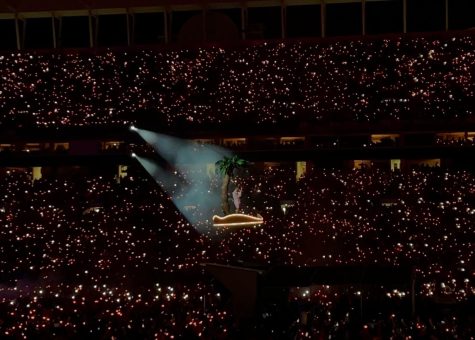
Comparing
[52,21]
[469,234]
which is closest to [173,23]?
[52,21]

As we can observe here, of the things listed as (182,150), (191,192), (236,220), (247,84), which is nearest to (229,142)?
(182,150)

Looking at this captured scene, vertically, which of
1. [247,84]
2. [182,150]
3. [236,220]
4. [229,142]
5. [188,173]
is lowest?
[236,220]

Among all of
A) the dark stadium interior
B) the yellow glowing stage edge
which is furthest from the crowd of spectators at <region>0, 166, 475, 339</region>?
the yellow glowing stage edge

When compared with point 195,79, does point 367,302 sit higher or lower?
lower

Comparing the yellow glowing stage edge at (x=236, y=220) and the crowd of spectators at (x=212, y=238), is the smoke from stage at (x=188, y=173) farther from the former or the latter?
the yellow glowing stage edge at (x=236, y=220)

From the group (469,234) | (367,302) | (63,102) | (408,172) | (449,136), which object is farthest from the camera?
(63,102)

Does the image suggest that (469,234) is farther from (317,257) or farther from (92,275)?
(92,275)

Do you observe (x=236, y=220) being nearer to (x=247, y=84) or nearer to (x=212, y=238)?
(x=212, y=238)
